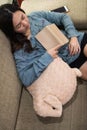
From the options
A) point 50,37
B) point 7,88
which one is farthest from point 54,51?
point 7,88

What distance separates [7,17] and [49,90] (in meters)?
0.47

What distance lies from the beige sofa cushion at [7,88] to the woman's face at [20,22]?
99 mm

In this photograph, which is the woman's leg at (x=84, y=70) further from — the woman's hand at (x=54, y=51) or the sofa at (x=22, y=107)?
the woman's hand at (x=54, y=51)

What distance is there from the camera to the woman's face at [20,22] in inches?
54.7

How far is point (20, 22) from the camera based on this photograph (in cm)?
140

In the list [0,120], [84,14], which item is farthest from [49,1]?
[0,120]

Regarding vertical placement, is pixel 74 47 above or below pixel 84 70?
above

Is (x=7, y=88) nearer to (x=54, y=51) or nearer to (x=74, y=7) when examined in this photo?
(x=54, y=51)

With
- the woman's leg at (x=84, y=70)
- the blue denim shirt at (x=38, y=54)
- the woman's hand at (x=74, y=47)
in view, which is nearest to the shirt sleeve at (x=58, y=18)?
the blue denim shirt at (x=38, y=54)

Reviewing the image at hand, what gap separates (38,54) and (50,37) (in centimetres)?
12

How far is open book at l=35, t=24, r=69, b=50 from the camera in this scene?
142 cm

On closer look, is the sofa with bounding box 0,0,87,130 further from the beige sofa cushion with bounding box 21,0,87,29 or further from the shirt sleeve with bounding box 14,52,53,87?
the beige sofa cushion with bounding box 21,0,87,29

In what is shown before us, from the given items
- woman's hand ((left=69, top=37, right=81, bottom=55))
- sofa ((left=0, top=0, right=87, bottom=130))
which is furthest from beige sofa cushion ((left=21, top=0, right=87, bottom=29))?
sofa ((left=0, top=0, right=87, bottom=130))

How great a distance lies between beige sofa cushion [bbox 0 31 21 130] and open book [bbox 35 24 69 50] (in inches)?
8.0
